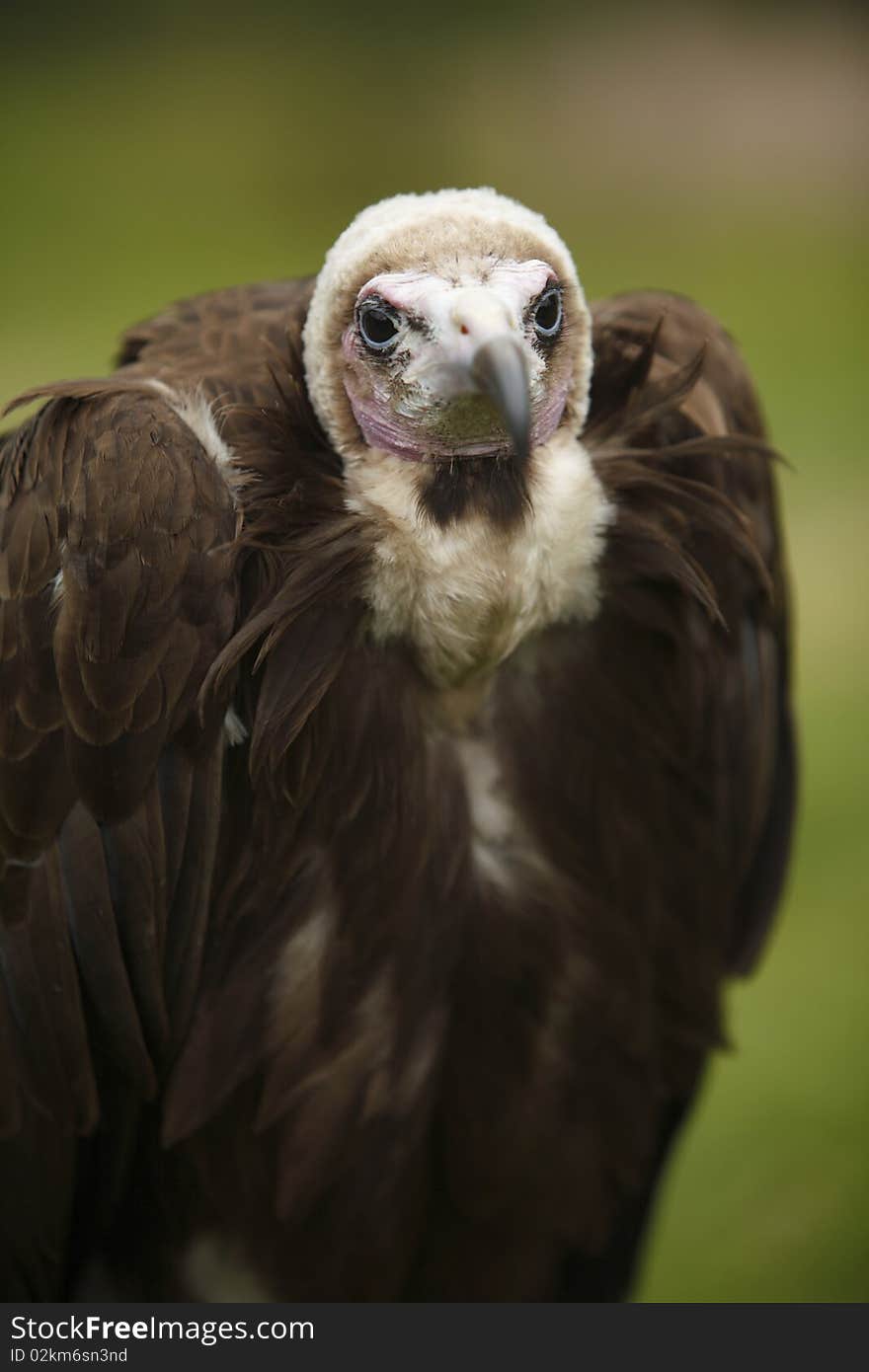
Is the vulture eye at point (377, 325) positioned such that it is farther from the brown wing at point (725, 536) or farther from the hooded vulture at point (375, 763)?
the brown wing at point (725, 536)

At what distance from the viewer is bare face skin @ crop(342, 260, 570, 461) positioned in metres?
1.19

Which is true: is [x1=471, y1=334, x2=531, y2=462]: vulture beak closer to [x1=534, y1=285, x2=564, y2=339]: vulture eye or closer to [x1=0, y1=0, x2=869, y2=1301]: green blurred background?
[x1=534, y1=285, x2=564, y2=339]: vulture eye

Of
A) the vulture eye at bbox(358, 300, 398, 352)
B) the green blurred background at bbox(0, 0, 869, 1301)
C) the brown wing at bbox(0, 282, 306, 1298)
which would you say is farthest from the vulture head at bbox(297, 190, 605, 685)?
the green blurred background at bbox(0, 0, 869, 1301)

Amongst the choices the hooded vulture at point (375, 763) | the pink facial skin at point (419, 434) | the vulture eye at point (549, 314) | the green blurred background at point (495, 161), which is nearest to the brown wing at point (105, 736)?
the hooded vulture at point (375, 763)

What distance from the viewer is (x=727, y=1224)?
2379mm

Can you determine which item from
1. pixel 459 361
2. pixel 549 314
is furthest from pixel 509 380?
pixel 549 314

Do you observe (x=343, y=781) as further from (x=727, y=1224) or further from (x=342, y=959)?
(x=727, y=1224)

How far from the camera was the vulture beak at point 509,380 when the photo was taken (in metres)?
1.16

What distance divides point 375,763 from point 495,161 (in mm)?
3459

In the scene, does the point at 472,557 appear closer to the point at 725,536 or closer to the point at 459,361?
the point at 459,361

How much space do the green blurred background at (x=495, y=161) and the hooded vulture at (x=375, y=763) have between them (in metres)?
1.97

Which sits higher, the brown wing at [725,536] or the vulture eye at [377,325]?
the vulture eye at [377,325]

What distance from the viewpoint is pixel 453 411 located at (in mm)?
1264

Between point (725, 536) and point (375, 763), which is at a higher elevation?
point (725, 536)
